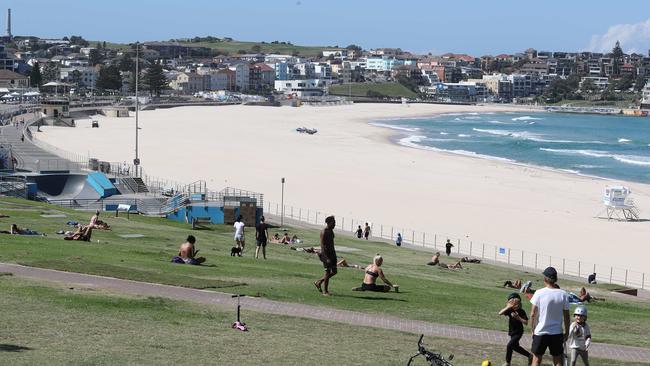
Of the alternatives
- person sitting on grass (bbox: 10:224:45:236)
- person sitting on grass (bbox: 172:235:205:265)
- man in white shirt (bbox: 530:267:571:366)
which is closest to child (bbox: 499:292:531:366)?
man in white shirt (bbox: 530:267:571:366)

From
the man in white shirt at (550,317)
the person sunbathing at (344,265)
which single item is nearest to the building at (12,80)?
the person sunbathing at (344,265)

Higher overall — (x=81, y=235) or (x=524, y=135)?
(x=81, y=235)

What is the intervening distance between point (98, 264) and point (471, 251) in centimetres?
1957

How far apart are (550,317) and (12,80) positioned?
143 m

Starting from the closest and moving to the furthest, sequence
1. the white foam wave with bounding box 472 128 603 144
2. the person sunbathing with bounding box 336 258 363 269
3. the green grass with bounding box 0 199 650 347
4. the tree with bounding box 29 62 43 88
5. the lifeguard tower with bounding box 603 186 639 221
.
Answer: the green grass with bounding box 0 199 650 347
the person sunbathing with bounding box 336 258 363 269
the lifeguard tower with bounding box 603 186 639 221
the white foam wave with bounding box 472 128 603 144
the tree with bounding box 29 62 43 88

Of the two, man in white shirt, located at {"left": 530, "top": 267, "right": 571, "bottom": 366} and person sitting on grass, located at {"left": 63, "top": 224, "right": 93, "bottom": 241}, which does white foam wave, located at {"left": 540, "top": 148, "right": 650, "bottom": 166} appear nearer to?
person sitting on grass, located at {"left": 63, "top": 224, "right": 93, "bottom": 241}

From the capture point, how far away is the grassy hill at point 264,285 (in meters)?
13.3

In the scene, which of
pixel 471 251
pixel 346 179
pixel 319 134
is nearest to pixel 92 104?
pixel 319 134

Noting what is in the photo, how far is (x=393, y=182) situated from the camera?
5694 centimetres

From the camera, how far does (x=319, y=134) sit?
101 m

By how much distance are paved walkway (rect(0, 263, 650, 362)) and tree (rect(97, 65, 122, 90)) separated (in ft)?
516

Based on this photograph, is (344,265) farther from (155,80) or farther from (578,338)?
(155,80)

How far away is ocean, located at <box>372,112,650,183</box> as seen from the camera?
75.1 metres

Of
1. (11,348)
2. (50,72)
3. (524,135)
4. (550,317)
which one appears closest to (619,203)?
(550,317)
